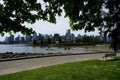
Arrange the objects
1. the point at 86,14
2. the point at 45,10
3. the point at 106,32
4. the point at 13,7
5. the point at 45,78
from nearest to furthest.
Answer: the point at 13,7 < the point at 45,10 < the point at 86,14 < the point at 45,78 < the point at 106,32

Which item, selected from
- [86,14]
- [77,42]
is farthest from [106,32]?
[77,42]

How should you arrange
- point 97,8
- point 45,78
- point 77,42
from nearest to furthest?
point 97,8 < point 45,78 < point 77,42

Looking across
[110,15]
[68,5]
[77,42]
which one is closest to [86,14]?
[68,5]

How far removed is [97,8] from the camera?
7.80 metres

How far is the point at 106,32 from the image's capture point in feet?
45.7

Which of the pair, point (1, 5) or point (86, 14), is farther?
point (86, 14)

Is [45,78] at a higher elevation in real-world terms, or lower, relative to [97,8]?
lower

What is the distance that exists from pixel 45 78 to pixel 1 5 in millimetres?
7207

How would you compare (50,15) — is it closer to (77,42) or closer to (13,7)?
(13,7)

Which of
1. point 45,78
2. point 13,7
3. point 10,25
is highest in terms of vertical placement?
point 13,7

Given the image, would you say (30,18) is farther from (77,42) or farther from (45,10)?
(77,42)

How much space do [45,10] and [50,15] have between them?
17 cm

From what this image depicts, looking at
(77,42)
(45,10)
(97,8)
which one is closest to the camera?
(45,10)

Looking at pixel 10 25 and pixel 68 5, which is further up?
pixel 68 5
